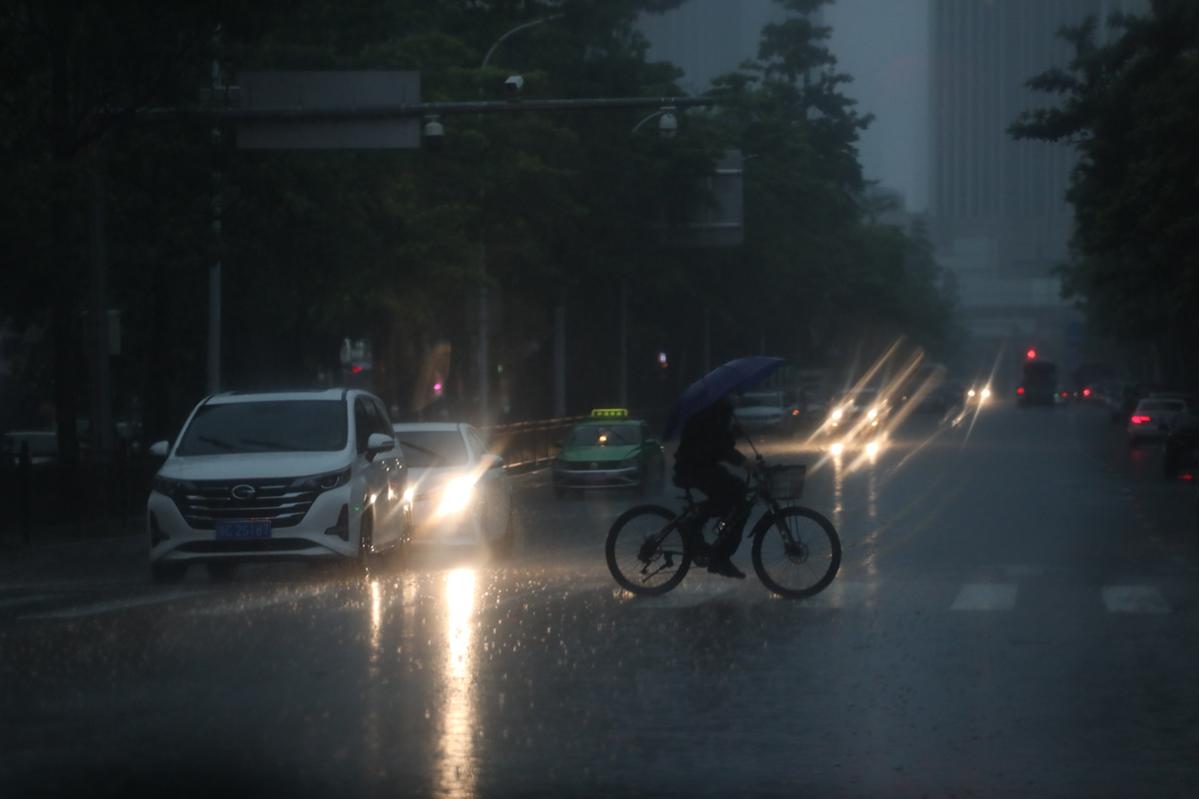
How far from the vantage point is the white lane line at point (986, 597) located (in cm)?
1628

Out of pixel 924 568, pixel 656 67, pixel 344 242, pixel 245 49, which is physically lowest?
pixel 924 568

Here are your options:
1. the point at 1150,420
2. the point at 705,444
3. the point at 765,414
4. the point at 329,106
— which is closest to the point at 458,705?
the point at 705,444

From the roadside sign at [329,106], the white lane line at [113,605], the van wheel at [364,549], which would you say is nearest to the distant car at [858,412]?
the roadside sign at [329,106]

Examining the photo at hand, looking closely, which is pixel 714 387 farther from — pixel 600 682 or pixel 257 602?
pixel 600 682

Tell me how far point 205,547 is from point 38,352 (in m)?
36.8

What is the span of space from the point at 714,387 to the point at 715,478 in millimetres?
729

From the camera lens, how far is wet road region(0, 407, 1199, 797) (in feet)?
29.3

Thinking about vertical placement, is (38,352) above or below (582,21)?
below

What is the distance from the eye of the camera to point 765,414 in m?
70.9

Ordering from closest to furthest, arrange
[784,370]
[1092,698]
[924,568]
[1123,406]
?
[1092,698]
[924,568]
[1123,406]
[784,370]

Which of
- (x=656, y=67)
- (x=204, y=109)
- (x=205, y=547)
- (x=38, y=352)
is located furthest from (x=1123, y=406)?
(x=205, y=547)

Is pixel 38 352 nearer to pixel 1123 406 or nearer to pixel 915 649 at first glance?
pixel 915 649

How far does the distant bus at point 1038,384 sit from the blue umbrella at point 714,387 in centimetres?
11206

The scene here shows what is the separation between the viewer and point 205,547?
18.5 m
